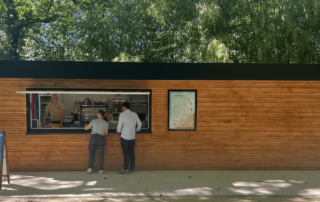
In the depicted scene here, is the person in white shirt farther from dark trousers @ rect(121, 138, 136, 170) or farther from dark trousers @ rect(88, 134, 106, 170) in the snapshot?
dark trousers @ rect(88, 134, 106, 170)

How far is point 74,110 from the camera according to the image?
8281mm

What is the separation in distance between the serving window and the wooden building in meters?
0.16

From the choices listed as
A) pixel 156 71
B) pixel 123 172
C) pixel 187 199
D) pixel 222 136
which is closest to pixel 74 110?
pixel 123 172

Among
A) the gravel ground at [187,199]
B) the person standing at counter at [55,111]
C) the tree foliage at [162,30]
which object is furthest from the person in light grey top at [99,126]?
the tree foliage at [162,30]

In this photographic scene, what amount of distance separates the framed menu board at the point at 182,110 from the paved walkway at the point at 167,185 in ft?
3.58

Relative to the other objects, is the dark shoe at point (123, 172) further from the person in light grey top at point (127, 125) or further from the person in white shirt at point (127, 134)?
the person in light grey top at point (127, 125)

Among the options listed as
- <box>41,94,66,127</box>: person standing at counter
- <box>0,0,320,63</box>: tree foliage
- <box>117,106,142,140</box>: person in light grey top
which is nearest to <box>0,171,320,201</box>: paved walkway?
<box>117,106,142,140</box>: person in light grey top

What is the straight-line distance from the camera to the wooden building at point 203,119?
702 centimetres

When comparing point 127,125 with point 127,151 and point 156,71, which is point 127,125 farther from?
point 156,71

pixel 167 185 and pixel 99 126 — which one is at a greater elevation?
pixel 99 126

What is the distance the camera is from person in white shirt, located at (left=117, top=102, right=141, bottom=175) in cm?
688

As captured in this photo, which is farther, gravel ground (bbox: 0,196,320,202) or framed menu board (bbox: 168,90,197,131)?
framed menu board (bbox: 168,90,197,131)

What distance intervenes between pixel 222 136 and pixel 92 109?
10.6ft

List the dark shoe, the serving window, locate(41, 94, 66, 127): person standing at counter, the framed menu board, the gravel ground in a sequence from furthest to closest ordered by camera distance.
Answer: locate(41, 94, 66, 127): person standing at counter < the framed menu board < the serving window < the dark shoe < the gravel ground
